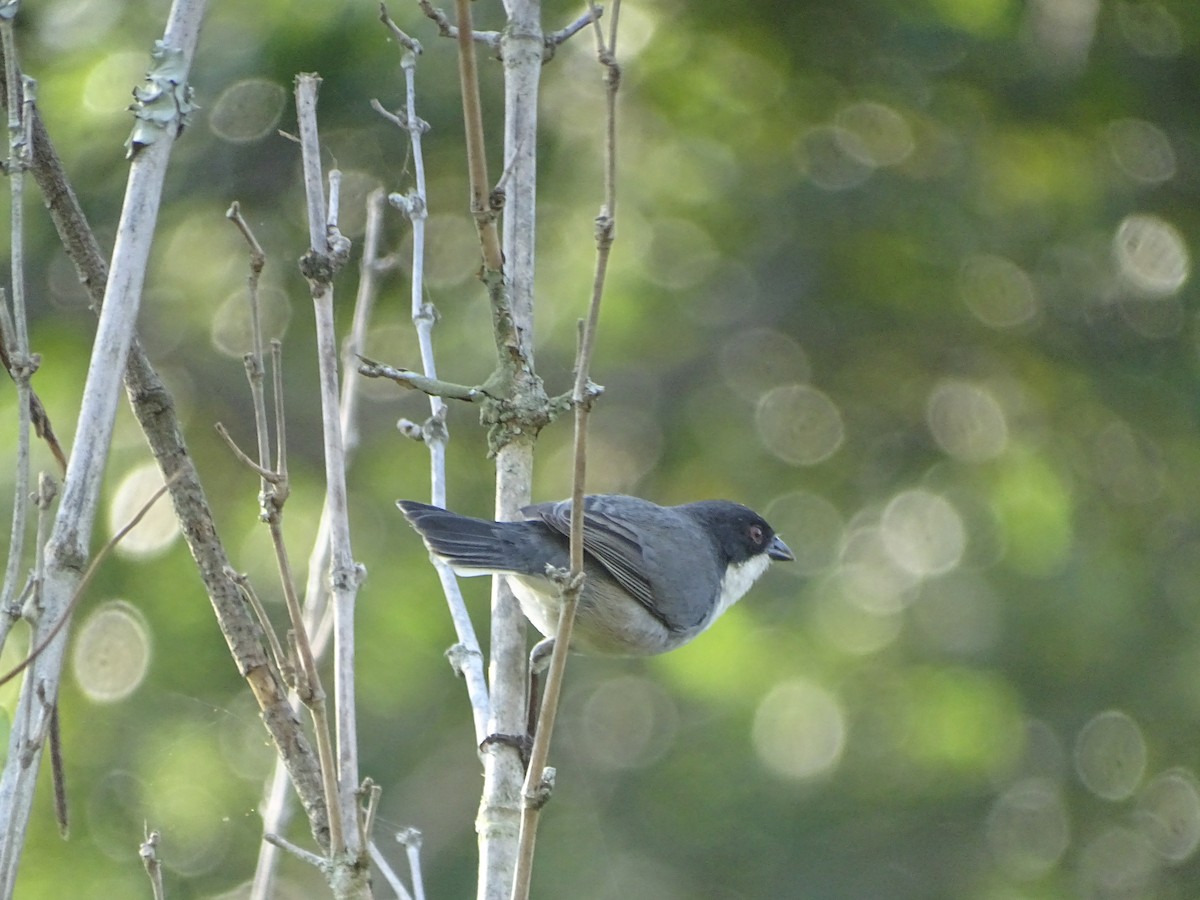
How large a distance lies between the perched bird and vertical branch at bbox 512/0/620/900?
1212mm

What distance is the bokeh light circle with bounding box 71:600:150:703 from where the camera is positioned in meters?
7.06

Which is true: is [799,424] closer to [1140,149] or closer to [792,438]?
[792,438]

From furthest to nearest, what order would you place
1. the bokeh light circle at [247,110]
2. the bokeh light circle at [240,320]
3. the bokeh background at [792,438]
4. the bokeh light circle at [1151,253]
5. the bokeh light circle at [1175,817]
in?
the bokeh light circle at [1151,253] < the bokeh light circle at [1175,817] < the bokeh light circle at [240,320] < the bokeh background at [792,438] < the bokeh light circle at [247,110]

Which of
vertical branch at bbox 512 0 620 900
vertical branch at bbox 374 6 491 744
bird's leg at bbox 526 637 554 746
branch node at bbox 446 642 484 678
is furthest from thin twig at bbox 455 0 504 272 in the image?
bird's leg at bbox 526 637 554 746

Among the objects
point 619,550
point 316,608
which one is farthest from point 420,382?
point 619,550

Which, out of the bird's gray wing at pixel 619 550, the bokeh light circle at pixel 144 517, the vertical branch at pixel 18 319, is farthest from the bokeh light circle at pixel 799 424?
the vertical branch at pixel 18 319

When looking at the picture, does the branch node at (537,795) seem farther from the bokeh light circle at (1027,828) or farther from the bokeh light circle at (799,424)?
the bokeh light circle at (799,424)

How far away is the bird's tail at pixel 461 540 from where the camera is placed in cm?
362

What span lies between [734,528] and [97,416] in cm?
359

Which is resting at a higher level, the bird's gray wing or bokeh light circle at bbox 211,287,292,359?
bokeh light circle at bbox 211,287,292,359

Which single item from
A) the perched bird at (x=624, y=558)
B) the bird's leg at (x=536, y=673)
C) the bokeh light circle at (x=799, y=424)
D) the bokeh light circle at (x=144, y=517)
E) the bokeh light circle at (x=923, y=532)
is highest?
the bokeh light circle at (x=799, y=424)

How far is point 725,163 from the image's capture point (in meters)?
8.94

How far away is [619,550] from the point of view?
4.54 meters

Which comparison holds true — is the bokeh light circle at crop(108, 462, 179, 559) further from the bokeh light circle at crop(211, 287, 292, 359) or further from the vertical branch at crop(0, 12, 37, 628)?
the vertical branch at crop(0, 12, 37, 628)
